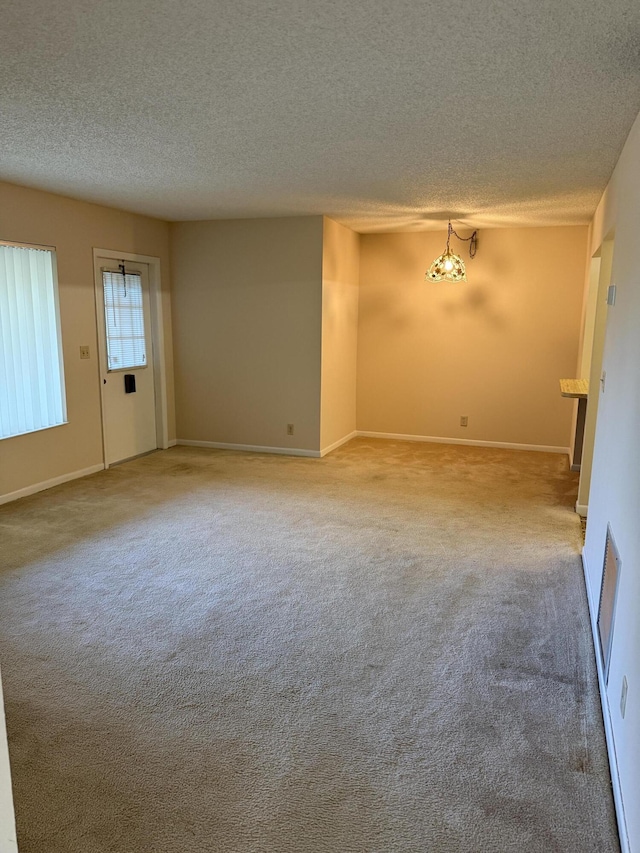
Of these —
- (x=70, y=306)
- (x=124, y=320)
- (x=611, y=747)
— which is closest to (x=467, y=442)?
(x=124, y=320)

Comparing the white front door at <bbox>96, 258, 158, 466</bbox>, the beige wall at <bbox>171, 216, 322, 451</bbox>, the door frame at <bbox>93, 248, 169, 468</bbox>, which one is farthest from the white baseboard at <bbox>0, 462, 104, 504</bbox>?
the beige wall at <bbox>171, 216, 322, 451</bbox>

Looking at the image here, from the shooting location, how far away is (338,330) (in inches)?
267

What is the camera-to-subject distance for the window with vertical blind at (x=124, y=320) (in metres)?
5.91

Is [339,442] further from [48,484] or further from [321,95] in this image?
[321,95]

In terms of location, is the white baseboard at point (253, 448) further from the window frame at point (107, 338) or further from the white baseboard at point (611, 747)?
the white baseboard at point (611, 747)

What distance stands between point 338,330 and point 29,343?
3.24 m

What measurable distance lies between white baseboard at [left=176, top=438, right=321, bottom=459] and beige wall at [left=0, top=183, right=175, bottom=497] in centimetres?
137

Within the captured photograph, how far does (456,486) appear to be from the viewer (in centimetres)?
545

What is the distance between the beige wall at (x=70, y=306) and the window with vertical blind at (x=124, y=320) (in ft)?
0.87

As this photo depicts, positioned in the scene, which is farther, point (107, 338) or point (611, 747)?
point (107, 338)

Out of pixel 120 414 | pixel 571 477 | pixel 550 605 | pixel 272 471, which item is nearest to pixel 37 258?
pixel 120 414

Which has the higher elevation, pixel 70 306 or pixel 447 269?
pixel 447 269

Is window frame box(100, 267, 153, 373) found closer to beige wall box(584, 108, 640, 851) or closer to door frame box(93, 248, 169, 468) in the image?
door frame box(93, 248, 169, 468)

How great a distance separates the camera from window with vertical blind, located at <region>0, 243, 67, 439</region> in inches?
186
